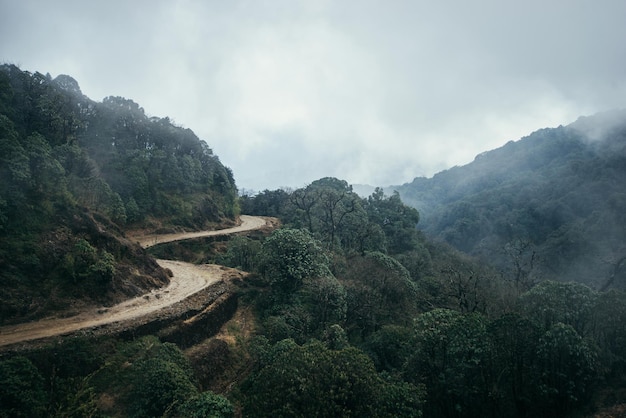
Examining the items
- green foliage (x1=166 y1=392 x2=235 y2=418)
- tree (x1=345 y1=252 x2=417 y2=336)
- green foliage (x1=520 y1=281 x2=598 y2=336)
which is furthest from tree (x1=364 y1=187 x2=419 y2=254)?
green foliage (x1=166 y1=392 x2=235 y2=418)

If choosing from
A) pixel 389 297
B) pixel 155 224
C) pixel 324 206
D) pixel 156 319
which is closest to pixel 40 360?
pixel 156 319

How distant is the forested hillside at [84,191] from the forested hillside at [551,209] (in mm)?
38031

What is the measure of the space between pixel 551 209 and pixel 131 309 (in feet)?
248

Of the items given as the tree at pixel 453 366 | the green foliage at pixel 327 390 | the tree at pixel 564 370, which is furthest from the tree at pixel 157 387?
the tree at pixel 564 370

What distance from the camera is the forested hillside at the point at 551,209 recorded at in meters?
51.0

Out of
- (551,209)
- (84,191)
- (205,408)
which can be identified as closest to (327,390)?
(205,408)

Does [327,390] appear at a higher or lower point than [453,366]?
higher

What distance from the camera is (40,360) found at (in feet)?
55.1

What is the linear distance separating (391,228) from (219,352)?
41858mm

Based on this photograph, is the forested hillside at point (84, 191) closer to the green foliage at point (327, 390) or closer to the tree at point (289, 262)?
the tree at point (289, 262)

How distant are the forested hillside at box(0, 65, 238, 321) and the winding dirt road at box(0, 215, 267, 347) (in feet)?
2.93

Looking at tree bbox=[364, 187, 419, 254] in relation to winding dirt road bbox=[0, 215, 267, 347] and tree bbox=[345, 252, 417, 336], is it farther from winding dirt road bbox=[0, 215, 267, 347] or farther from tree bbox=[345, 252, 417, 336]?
winding dirt road bbox=[0, 215, 267, 347]

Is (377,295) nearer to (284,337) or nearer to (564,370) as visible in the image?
(284,337)

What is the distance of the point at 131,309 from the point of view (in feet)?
75.2
